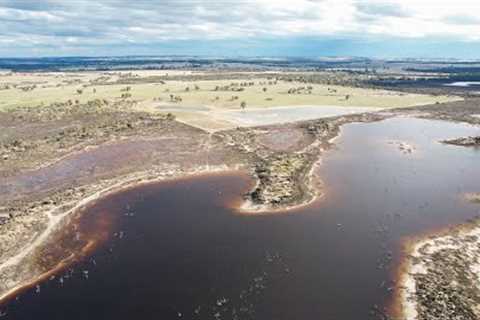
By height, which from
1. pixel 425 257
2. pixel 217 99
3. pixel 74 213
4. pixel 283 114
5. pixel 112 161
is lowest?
pixel 74 213

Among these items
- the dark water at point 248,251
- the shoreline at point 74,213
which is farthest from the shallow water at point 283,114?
the dark water at point 248,251

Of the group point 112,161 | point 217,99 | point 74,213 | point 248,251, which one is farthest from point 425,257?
point 217,99

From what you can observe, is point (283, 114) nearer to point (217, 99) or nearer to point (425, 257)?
point (217, 99)

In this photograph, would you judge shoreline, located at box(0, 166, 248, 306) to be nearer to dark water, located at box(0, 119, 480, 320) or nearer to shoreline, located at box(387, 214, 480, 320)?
dark water, located at box(0, 119, 480, 320)

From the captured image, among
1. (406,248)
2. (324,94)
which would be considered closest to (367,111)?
(324,94)

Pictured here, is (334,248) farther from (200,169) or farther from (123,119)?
(123,119)
